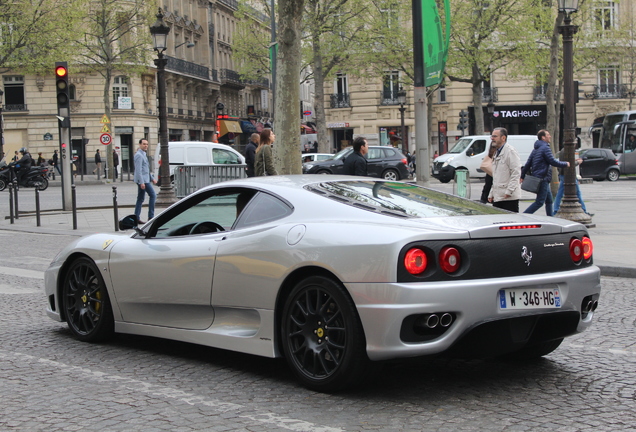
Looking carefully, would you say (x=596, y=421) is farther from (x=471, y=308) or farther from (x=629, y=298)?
(x=629, y=298)

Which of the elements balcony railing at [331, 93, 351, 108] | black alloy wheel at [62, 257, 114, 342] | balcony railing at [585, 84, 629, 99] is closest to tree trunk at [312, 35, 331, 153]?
balcony railing at [331, 93, 351, 108]

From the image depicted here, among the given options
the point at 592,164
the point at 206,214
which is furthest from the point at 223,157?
the point at 206,214

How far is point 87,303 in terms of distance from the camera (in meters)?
6.46

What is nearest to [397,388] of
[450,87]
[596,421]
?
[596,421]

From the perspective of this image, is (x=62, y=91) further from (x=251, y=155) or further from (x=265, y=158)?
(x=265, y=158)

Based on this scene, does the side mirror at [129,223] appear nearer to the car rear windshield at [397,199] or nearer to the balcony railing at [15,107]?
the car rear windshield at [397,199]

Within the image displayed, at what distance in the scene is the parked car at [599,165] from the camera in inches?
1527

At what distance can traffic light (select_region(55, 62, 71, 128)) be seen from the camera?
1992 centimetres

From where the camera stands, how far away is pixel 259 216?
5.41 metres

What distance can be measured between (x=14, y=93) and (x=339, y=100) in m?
21.0

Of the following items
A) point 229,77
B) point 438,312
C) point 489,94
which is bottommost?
point 438,312

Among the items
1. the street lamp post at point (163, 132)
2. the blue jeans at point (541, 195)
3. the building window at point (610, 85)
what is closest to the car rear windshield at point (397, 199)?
the blue jeans at point (541, 195)

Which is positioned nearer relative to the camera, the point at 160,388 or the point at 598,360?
the point at 160,388

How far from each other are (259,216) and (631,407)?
7.81 feet
